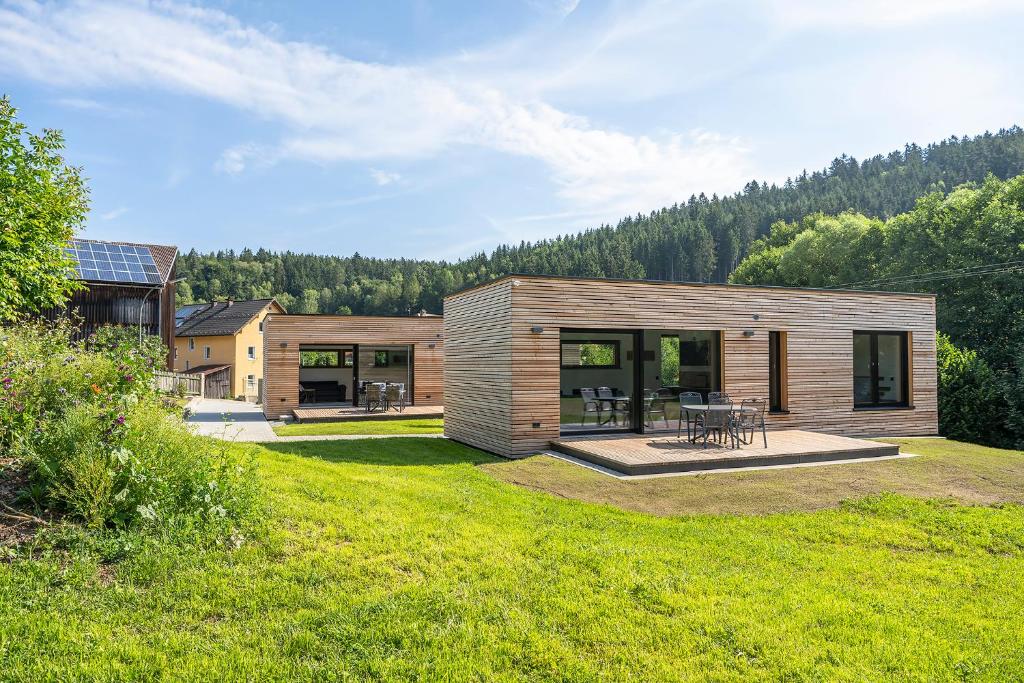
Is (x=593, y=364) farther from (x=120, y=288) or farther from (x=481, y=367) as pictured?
(x=120, y=288)

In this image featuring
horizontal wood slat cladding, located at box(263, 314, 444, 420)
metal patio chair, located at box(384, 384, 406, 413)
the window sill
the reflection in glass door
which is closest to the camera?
the window sill

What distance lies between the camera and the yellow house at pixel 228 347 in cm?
3236

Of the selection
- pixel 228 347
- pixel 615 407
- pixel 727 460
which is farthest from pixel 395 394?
pixel 228 347

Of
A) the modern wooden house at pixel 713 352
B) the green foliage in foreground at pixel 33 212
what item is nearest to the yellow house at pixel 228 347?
the green foliage in foreground at pixel 33 212

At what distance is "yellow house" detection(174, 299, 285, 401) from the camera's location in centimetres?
3236

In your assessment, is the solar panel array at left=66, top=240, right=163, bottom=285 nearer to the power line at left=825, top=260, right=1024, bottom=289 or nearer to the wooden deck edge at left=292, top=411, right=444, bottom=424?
the wooden deck edge at left=292, top=411, right=444, bottom=424

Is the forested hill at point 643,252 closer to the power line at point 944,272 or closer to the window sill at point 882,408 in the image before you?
the power line at point 944,272

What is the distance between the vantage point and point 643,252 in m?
65.0

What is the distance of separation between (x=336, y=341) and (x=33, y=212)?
10101mm

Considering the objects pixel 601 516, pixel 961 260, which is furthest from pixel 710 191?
pixel 601 516

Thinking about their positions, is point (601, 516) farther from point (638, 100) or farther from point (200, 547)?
point (638, 100)

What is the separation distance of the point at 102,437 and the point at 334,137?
8027mm

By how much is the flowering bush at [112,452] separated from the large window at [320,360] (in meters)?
18.4

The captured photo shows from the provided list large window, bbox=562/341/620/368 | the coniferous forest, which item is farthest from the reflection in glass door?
the coniferous forest
